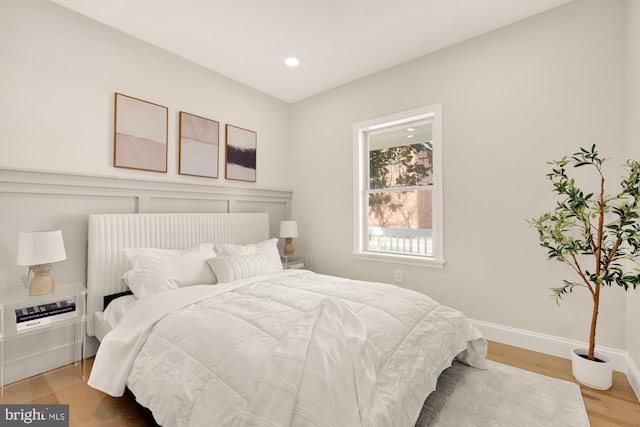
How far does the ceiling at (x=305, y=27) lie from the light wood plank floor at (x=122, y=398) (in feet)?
9.20

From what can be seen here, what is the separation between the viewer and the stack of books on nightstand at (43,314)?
5.95 ft

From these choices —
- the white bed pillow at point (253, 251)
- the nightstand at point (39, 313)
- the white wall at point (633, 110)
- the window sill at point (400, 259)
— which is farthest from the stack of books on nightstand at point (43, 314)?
the white wall at point (633, 110)

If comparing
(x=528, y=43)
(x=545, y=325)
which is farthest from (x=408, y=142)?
(x=545, y=325)

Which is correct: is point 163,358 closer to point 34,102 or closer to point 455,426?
point 455,426

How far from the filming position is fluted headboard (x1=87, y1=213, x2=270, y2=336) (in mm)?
→ 2299

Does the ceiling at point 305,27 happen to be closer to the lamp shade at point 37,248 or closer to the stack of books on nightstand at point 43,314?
the lamp shade at point 37,248

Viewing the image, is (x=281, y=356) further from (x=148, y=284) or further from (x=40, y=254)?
(x=40, y=254)

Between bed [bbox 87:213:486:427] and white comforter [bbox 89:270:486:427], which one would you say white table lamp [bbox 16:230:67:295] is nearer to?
bed [bbox 87:213:486:427]

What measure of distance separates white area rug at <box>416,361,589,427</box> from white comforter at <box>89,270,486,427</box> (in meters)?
0.25

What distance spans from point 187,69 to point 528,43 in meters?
3.20

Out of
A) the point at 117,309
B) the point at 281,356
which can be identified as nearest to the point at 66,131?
the point at 117,309

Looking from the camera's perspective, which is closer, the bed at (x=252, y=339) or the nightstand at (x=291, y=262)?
the bed at (x=252, y=339)

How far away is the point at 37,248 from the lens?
1.86 meters

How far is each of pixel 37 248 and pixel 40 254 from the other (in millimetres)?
42
